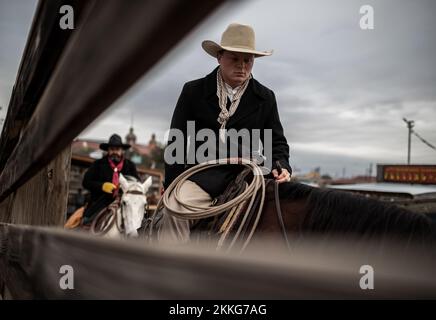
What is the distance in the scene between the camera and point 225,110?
259cm

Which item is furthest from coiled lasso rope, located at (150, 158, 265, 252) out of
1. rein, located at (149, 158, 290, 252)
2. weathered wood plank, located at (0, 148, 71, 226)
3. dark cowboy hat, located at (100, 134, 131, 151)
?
dark cowboy hat, located at (100, 134, 131, 151)

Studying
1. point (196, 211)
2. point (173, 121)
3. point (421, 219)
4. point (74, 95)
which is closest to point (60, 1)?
point (74, 95)

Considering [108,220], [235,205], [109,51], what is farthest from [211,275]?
[108,220]

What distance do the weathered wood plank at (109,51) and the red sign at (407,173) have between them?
12.1m

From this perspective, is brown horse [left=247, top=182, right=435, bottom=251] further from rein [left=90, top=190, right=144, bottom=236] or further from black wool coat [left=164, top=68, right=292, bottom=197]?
rein [left=90, top=190, right=144, bottom=236]

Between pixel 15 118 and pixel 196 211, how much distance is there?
1206mm

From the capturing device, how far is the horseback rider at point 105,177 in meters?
5.98

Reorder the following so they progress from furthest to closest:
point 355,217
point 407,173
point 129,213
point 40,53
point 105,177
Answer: point 407,173 → point 105,177 → point 129,213 → point 355,217 → point 40,53

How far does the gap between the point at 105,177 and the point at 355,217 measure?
527 centimetres

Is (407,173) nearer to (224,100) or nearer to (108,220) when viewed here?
(108,220)

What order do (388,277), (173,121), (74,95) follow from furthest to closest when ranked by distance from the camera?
(173,121), (74,95), (388,277)

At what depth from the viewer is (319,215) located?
203 cm

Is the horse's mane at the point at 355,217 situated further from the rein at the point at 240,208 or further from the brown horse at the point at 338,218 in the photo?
the rein at the point at 240,208

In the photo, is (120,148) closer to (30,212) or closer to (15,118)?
(30,212)
